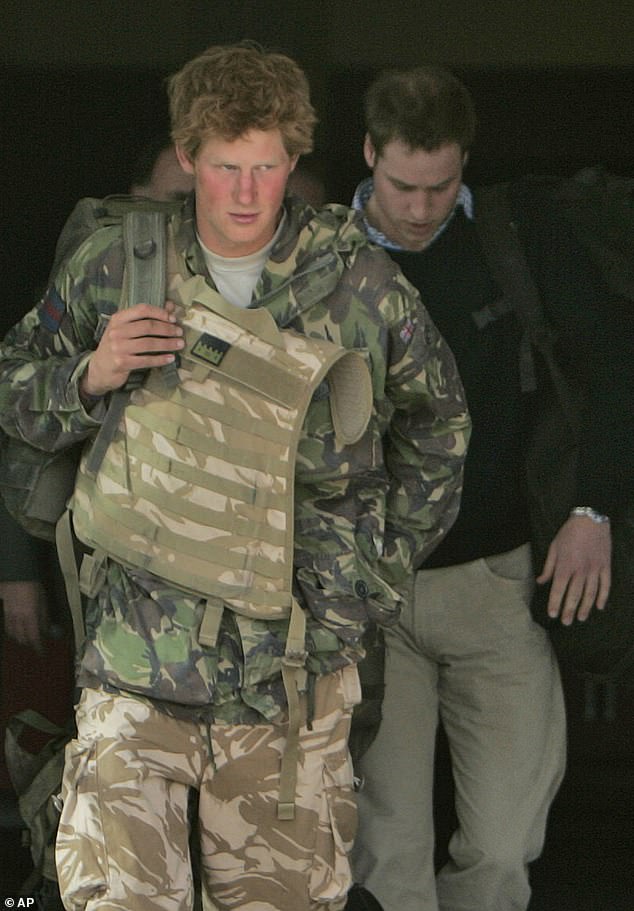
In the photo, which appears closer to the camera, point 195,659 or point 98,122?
point 195,659

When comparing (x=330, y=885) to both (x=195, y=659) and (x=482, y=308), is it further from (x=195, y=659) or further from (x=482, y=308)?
(x=482, y=308)

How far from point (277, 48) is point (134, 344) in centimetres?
122

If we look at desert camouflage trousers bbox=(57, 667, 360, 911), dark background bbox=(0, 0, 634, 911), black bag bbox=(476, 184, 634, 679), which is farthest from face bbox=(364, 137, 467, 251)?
desert camouflage trousers bbox=(57, 667, 360, 911)

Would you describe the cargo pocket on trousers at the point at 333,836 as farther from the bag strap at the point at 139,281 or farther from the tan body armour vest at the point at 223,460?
the bag strap at the point at 139,281

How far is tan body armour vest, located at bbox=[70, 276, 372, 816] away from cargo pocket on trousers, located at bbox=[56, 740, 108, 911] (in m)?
0.31

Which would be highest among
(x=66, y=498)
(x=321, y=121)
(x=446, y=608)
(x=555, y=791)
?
(x=321, y=121)

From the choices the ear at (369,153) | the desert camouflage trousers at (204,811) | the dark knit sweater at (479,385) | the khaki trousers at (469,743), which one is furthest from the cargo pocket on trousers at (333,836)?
the ear at (369,153)

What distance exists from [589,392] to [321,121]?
825 millimetres

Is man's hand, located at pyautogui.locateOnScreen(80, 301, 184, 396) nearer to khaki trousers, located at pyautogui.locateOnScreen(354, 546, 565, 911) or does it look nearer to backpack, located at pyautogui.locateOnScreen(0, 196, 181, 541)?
backpack, located at pyautogui.locateOnScreen(0, 196, 181, 541)

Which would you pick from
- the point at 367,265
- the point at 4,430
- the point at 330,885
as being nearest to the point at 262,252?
the point at 367,265

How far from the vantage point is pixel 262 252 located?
3.36 m

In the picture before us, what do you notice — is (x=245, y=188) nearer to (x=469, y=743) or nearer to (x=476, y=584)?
(x=476, y=584)

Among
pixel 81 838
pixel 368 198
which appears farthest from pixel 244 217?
pixel 81 838

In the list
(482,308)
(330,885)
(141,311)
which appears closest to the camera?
(141,311)
